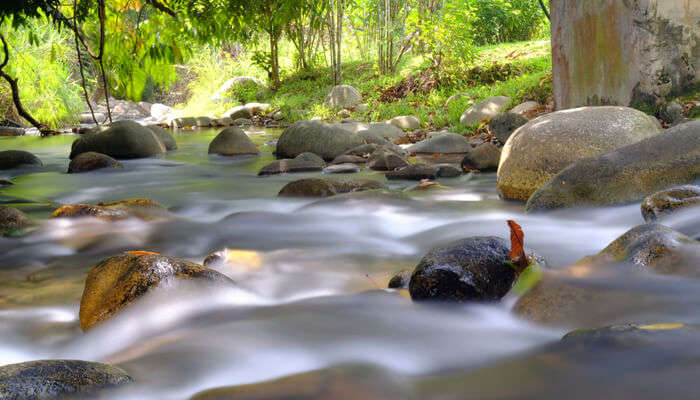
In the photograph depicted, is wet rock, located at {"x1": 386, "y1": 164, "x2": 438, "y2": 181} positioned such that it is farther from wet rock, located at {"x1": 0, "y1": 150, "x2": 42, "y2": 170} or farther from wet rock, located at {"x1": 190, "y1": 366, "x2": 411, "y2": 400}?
wet rock, located at {"x1": 0, "y1": 150, "x2": 42, "y2": 170}

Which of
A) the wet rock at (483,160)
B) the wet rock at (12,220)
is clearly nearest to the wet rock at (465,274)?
the wet rock at (12,220)

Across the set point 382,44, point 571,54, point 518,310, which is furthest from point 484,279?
point 382,44

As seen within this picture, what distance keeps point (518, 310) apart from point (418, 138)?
741 centimetres

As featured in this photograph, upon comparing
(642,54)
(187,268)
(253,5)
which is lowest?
(187,268)

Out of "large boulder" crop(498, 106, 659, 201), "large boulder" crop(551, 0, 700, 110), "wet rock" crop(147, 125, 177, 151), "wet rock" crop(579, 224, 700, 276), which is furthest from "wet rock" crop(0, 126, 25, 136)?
"wet rock" crop(579, 224, 700, 276)

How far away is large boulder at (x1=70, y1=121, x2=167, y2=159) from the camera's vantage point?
27.5ft

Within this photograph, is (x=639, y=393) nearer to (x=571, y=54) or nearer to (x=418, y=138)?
(x=571, y=54)

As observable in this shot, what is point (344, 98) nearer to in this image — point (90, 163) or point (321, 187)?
point (90, 163)

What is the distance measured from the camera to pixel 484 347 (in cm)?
183

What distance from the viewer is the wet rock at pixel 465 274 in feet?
6.97

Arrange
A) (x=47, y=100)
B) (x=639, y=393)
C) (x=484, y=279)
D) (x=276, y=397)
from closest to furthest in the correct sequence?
1. (x=639, y=393)
2. (x=276, y=397)
3. (x=484, y=279)
4. (x=47, y=100)

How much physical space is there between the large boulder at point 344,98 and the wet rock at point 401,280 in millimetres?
12046

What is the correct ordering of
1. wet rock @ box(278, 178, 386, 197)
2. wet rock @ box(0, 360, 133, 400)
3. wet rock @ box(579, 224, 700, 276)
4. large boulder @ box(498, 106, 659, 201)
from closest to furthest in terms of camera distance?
wet rock @ box(0, 360, 133, 400) < wet rock @ box(579, 224, 700, 276) < large boulder @ box(498, 106, 659, 201) < wet rock @ box(278, 178, 386, 197)

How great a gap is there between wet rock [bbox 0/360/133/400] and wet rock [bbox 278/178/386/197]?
10.5 feet
